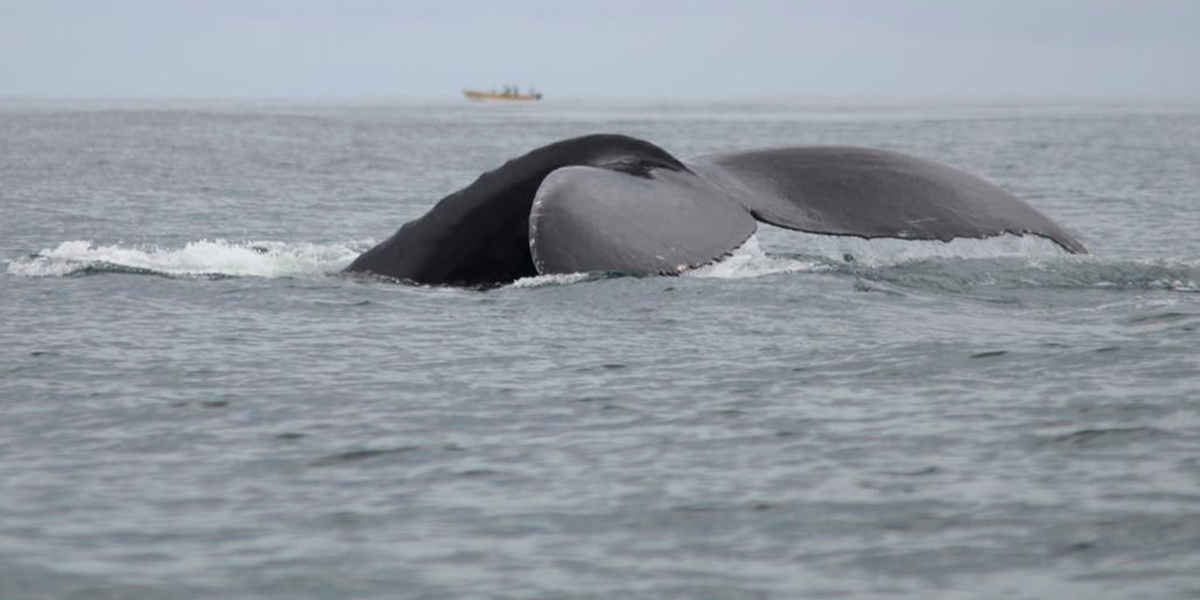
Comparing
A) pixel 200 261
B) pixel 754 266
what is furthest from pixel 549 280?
pixel 200 261

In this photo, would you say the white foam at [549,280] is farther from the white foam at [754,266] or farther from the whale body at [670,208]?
the white foam at [754,266]

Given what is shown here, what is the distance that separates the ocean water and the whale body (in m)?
0.33

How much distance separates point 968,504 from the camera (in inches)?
236

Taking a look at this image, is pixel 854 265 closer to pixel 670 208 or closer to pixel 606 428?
pixel 670 208

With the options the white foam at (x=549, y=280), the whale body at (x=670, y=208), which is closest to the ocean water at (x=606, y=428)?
the white foam at (x=549, y=280)

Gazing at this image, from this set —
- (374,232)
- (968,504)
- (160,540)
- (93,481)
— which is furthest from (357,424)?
(374,232)

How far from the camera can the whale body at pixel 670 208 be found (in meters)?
9.48

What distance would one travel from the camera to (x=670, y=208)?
981 cm

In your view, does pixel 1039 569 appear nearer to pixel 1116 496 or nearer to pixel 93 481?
pixel 1116 496

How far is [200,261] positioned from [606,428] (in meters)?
6.22

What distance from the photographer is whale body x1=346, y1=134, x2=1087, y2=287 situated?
948 centimetres

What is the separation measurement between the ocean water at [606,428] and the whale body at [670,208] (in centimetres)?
33

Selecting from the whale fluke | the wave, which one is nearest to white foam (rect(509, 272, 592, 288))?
the wave

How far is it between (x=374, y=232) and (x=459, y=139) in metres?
38.5
